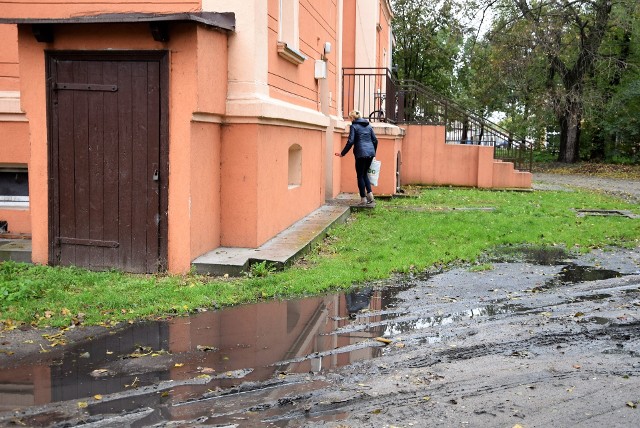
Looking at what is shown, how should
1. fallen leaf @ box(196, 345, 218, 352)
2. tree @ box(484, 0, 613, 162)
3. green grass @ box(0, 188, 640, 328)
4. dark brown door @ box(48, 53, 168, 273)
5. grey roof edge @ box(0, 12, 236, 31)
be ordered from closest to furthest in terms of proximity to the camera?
fallen leaf @ box(196, 345, 218, 352) → green grass @ box(0, 188, 640, 328) → grey roof edge @ box(0, 12, 236, 31) → dark brown door @ box(48, 53, 168, 273) → tree @ box(484, 0, 613, 162)

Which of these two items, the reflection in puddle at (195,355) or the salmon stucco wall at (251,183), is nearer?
the reflection in puddle at (195,355)

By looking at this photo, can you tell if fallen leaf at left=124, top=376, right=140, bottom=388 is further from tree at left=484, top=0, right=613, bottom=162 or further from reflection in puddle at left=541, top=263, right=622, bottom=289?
tree at left=484, top=0, right=613, bottom=162

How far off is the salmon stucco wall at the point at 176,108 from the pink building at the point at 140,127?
0.4 inches

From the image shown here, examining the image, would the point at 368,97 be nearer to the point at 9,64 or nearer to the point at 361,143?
the point at 361,143

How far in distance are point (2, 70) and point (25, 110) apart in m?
1.50

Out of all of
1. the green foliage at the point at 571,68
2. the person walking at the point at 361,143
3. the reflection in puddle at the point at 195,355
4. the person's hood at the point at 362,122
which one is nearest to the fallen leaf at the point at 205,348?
the reflection in puddle at the point at 195,355

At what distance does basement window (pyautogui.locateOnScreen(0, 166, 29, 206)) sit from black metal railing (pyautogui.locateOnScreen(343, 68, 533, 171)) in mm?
10361

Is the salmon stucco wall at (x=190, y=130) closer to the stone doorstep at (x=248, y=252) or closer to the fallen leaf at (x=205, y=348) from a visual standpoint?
the stone doorstep at (x=248, y=252)

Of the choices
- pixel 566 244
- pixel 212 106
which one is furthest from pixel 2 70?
pixel 566 244

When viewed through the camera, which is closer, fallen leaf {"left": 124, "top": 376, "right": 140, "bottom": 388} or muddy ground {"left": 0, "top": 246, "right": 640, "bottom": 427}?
muddy ground {"left": 0, "top": 246, "right": 640, "bottom": 427}

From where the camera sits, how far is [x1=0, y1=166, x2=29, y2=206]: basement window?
9844mm

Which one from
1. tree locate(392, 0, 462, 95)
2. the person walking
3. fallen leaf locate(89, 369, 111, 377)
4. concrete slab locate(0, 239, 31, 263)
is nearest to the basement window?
concrete slab locate(0, 239, 31, 263)

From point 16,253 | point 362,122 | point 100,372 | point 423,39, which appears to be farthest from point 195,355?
point 423,39

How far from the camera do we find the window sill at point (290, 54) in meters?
10.0
